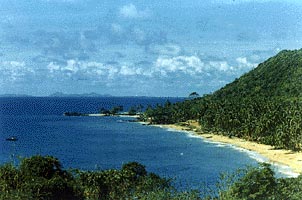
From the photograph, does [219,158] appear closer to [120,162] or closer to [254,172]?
[120,162]

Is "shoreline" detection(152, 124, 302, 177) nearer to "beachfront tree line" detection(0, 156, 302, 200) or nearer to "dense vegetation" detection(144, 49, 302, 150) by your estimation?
"dense vegetation" detection(144, 49, 302, 150)

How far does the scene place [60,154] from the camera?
328 feet

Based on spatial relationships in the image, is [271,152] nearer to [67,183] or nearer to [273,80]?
[67,183]

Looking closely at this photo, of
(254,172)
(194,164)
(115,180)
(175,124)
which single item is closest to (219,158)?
(194,164)

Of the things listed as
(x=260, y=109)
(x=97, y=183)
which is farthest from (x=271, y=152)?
(x=97, y=183)

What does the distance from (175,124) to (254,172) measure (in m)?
119

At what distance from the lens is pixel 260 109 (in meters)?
104

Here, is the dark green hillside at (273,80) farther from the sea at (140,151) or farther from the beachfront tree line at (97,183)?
the beachfront tree line at (97,183)

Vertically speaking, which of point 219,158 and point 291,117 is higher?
point 291,117

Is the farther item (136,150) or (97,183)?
(136,150)

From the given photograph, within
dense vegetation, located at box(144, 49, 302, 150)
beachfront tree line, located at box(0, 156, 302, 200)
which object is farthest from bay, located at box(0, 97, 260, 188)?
beachfront tree line, located at box(0, 156, 302, 200)

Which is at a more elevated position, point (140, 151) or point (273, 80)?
point (273, 80)

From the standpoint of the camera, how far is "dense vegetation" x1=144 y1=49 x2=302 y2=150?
298 ft

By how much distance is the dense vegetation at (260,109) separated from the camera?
298ft
